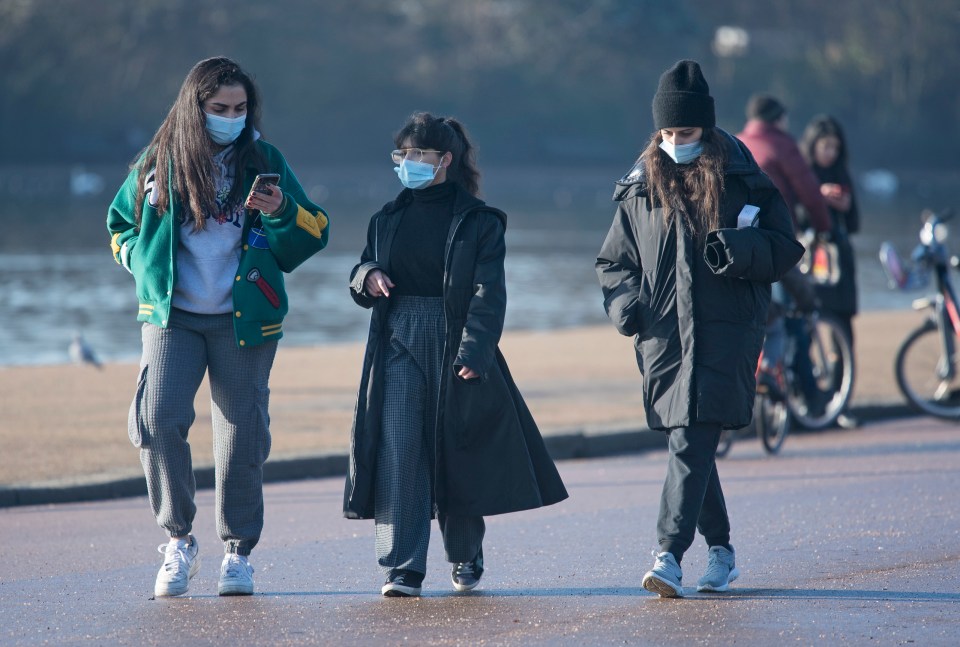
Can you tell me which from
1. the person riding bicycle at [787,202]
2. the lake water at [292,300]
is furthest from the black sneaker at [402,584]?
the lake water at [292,300]

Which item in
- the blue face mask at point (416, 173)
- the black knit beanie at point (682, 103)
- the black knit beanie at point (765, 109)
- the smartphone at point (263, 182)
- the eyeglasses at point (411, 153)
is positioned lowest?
the smartphone at point (263, 182)

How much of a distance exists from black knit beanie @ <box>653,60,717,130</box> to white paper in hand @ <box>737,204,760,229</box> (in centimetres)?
30

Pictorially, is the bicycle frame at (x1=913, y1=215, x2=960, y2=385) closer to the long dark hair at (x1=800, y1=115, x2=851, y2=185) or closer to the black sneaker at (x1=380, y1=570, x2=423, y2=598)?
the long dark hair at (x1=800, y1=115, x2=851, y2=185)

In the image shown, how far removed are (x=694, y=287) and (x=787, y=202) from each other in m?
4.13

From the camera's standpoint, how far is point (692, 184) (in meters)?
5.22

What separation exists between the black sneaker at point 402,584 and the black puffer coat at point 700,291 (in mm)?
927

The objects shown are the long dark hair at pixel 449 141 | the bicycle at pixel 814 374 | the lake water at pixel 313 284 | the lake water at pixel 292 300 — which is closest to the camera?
the long dark hair at pixel 449 141

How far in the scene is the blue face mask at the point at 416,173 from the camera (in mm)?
5227

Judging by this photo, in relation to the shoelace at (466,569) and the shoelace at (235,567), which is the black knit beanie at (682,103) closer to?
the shoelace at (466,569)

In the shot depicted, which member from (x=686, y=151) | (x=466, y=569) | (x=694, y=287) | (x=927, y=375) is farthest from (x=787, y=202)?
(x=466, y=569)

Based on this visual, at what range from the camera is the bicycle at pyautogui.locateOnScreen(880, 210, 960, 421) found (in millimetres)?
9820

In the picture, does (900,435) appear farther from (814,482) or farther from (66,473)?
(66,473)

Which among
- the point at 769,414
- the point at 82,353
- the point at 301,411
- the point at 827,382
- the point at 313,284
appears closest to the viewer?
the point at 769,414

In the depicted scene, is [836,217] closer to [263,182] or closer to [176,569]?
[263,182]
